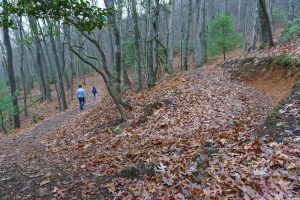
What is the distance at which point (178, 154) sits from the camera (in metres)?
5.78

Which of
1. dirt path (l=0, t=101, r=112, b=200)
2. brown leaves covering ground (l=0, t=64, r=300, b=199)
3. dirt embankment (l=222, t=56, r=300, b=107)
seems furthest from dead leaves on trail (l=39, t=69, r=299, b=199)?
dirt embankment (l=222, t=56, r=300, b=107)

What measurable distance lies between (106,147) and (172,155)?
2.28 meters

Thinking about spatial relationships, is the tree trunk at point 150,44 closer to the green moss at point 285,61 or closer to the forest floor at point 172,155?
the forest floor at point 172,155

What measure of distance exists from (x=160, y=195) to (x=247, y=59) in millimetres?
12247

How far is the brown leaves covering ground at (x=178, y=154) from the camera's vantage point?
3.90m

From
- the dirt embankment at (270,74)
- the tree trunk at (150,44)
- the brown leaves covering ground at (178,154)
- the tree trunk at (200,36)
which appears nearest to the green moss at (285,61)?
the dirt embankment at (270,74)

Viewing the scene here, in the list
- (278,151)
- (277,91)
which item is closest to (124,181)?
(278,151)

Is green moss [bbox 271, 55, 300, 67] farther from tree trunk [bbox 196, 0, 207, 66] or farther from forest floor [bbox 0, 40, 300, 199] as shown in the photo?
tree trunk [bbox 196, 0, 207, 66]

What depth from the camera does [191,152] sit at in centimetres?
567

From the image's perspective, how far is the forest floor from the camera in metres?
3.98

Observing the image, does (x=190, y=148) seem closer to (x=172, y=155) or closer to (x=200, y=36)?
(x=172, y=155)

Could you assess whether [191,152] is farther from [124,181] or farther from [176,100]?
[176,100]

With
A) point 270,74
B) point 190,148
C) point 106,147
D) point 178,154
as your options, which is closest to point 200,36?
point 270,74

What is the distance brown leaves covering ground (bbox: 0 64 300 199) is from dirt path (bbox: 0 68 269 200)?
0.08 feet
